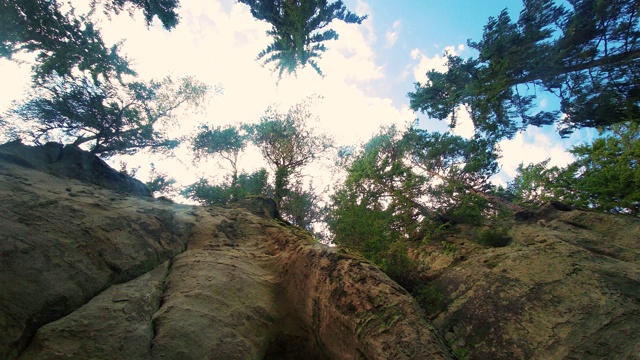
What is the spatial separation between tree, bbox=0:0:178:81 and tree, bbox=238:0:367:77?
4446 millimetres

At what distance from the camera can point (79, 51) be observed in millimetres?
12453

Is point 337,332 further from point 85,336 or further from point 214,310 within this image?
point 85,336

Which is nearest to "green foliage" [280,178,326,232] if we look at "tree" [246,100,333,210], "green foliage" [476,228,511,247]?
"tree" [246,100,333,210]

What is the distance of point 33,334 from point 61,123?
19036 millimetres

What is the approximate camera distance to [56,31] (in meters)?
12.5

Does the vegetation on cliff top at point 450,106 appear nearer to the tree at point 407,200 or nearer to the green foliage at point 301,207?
the tree at point 407,200

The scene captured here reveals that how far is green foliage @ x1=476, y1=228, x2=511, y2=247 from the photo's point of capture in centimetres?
965

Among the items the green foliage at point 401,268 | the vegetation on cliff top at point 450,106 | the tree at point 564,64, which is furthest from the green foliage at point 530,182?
the green foliage at point 401,268

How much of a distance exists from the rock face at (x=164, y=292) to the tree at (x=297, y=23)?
28.4ft

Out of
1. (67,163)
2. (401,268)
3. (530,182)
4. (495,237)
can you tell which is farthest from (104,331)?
(530,182)

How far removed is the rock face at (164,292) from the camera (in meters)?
3.35

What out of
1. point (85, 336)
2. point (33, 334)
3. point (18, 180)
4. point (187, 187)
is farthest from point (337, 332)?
point (187, 187)

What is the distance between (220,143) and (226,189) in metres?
5.87

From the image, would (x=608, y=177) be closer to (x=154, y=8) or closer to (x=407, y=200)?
(x=407, y=200)
